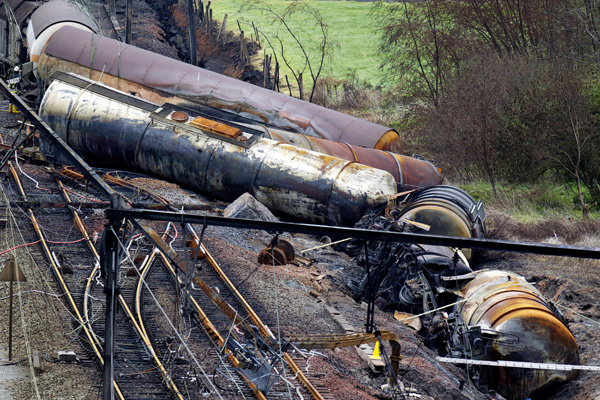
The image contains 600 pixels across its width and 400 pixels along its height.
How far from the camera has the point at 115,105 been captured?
20875 millimetres

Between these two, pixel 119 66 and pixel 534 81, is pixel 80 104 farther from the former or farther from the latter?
pixel 534 81

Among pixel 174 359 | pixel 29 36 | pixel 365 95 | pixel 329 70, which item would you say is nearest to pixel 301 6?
pixel 329 70

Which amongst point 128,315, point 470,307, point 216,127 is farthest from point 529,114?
point 128,315

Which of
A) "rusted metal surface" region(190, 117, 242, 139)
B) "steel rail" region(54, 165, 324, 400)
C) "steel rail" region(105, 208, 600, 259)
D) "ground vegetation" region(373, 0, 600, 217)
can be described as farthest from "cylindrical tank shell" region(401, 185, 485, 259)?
"steel rail" region(105, 208, 600, 259)

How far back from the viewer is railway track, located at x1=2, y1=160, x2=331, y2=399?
9523mm

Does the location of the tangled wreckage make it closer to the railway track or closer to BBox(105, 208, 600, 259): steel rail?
the railway track

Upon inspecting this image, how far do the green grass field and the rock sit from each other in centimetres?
2568

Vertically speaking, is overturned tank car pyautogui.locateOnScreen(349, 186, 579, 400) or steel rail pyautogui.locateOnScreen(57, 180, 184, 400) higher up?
steel rail pyautogui.locateOnScreen(57, 180, 184, 400)

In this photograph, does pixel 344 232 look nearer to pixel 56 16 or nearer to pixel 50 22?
pixel 50 22

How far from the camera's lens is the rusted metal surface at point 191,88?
23750 millimetres

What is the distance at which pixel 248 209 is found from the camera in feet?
57.9

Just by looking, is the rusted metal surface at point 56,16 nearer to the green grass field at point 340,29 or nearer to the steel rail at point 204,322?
the steel rail at point 204,322

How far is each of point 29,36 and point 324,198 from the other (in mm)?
14551

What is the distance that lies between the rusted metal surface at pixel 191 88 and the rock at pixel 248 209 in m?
5.98
